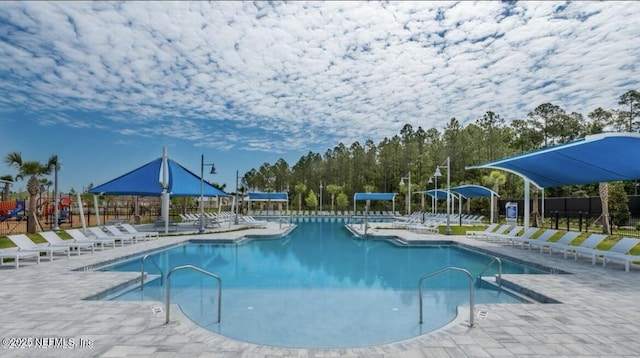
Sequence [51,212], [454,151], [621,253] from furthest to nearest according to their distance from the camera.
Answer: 1. [454,151]
2. [51,212]
3. [621,253]

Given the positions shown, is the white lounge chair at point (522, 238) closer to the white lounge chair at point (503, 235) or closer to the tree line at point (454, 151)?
the white lounge chair at point (503, 235)

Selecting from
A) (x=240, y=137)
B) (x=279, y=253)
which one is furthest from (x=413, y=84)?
(x=240, y=137)

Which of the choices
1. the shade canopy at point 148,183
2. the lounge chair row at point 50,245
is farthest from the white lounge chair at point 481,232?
the shade canopy at point 148,183

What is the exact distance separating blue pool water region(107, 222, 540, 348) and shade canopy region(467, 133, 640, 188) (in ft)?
9.64

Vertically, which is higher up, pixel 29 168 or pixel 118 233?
pixel 29 168

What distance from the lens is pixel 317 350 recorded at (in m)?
3.87

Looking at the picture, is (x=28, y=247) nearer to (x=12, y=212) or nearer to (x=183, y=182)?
(x=183, y=182)

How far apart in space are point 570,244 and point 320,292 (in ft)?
29.1

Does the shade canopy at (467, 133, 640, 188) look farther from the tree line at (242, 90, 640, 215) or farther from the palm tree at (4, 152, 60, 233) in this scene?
the palm tree at (4, 152, 60, 233)

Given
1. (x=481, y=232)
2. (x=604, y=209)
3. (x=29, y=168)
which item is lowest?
(x=481, y=232)

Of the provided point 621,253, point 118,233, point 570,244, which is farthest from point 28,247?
point 570,244

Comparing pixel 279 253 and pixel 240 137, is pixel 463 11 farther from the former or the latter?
pixel 240 137

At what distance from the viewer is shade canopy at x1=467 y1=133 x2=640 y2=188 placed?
25.4ft

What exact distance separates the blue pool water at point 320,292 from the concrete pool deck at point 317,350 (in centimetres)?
81
